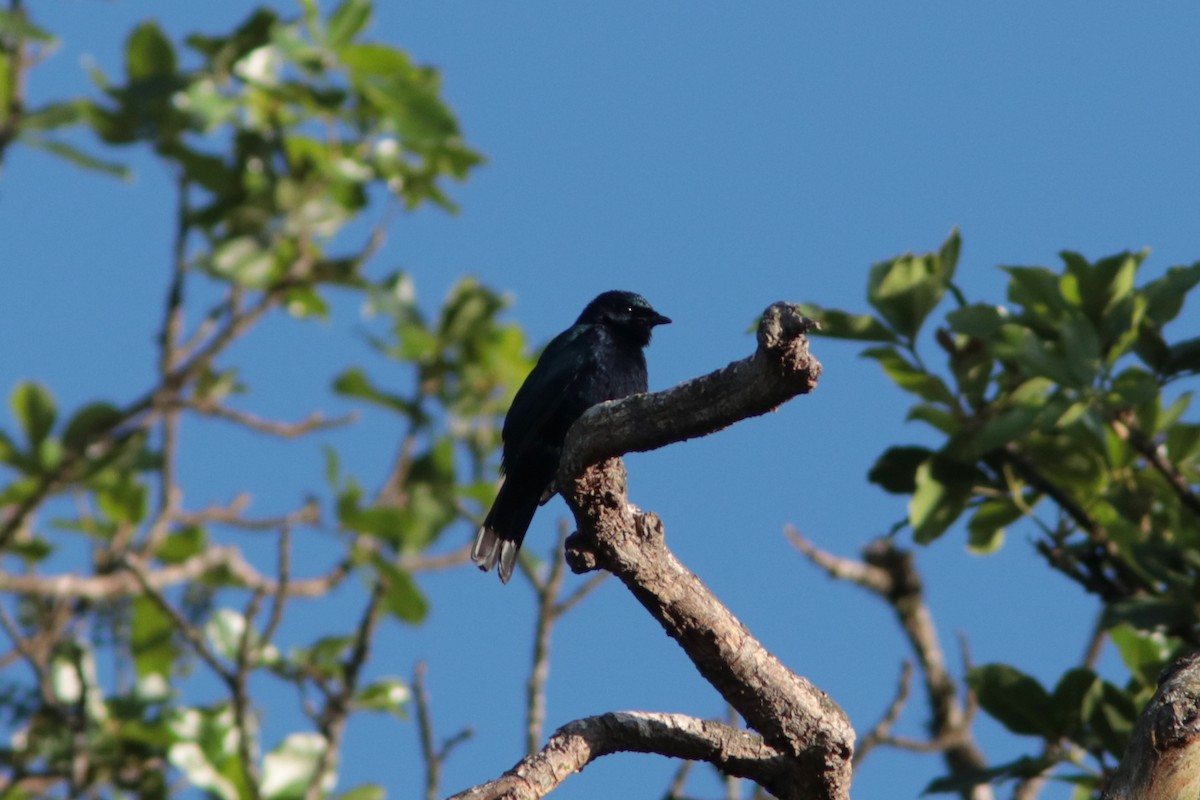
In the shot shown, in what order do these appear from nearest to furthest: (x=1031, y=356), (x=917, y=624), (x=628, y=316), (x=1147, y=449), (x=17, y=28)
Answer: (x=17, y=28) < (x=1031, y=356) < (x=1147, y=449) < (x=628, y=316) < (x=917, y=624)

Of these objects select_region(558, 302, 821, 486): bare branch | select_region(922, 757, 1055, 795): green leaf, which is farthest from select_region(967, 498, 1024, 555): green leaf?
select_region(558, 302, 821, 486): bare branch

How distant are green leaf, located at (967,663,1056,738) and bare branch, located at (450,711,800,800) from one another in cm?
134

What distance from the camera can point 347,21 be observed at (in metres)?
5.70

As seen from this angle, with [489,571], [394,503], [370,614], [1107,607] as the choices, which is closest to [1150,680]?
[1107,607]

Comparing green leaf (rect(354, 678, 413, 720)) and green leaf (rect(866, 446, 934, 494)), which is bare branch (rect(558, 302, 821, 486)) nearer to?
green leaf (rect(866, 446, 934, 494))

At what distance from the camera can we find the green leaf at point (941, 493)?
4.22 m

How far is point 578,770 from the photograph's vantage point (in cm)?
259

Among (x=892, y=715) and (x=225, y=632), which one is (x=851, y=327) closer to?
(x=892, y=715)

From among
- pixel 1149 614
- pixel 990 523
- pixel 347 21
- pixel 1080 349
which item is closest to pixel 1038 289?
pixel 1080 349

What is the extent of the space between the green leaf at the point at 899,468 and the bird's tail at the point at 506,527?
1.23m

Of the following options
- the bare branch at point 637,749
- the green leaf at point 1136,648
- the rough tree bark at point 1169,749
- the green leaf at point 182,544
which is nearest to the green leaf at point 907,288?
the green leaf at point 1136,648

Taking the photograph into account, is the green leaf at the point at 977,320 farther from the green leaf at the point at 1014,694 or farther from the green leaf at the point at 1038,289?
the green leaf at the point at 1014,694

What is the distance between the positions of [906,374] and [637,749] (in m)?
1.82

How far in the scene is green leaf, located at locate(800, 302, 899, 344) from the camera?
4.16 meters
